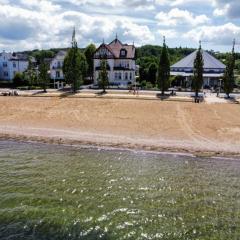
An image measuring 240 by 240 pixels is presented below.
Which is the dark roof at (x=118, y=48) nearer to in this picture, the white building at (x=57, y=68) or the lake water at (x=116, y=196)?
the white building at (x=57, y=68)

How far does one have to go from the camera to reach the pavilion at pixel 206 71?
305 ft

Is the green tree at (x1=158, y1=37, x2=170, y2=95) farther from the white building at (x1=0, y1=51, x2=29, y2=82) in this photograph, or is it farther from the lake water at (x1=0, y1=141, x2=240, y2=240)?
the white building at (x1=0, y1=51, x2=29, y2=82)

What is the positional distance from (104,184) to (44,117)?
→ 27.5 meters

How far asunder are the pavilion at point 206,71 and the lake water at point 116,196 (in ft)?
183

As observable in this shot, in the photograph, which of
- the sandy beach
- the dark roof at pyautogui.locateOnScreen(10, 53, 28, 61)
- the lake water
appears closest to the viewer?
the lake water

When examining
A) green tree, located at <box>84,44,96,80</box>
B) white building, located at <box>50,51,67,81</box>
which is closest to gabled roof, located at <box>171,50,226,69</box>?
green tree, located at <box>84,44,96,80</box>

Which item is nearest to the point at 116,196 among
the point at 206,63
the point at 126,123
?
the point at 126,123

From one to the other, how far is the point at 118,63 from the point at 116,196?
70.6 meters

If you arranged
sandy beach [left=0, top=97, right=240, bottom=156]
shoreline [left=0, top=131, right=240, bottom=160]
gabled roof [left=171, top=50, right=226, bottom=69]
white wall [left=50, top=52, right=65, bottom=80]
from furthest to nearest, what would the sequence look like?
1. white wall [left=50, top=52, right=65, bottom=80]
2. gabled roof [left=171, top=50, right=226, bottom=69]
3. sandy beach [left=0, top=97, right=240, bottom=156]
4. shoreline [left=0, top=131, right=240, bottom=160]

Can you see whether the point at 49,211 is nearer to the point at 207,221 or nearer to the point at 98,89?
the point at 207,221

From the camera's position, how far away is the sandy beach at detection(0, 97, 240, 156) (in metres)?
44.5

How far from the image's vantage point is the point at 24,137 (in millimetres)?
46562

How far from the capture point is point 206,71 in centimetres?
9488

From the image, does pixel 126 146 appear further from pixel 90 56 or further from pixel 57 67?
pixel 90 56
